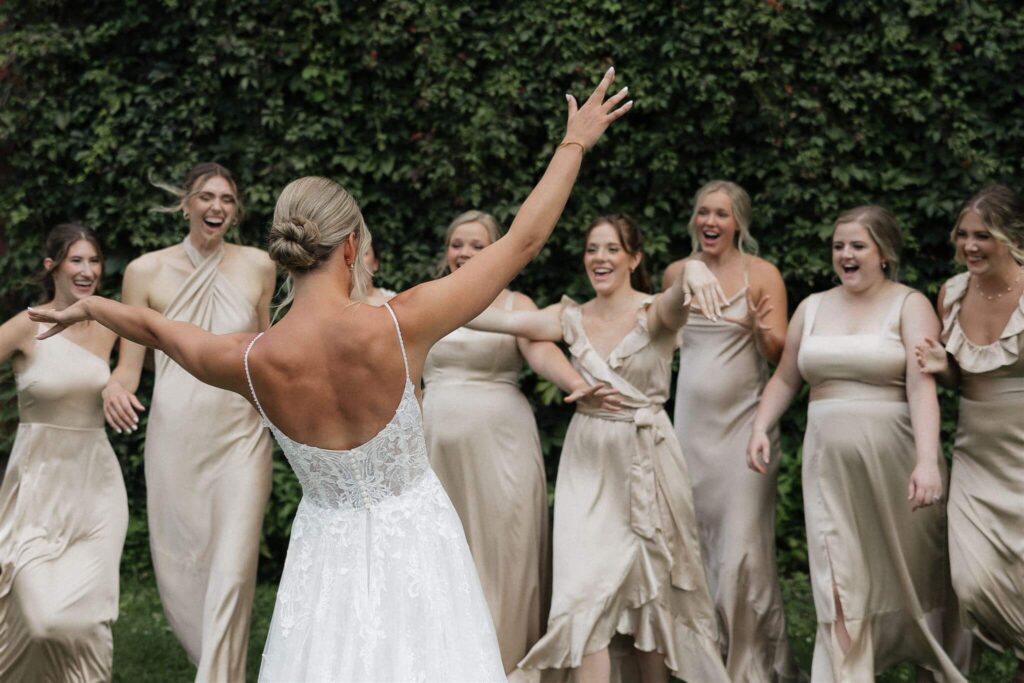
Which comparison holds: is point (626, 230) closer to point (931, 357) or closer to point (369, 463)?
point (931, 357)

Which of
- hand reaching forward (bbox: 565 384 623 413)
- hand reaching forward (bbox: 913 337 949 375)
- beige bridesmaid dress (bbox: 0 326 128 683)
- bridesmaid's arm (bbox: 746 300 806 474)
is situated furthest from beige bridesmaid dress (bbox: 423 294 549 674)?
hand reaching forward (bbox: 913 337 949 375)

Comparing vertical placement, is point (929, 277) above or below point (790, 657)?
above

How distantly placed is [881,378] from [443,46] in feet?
13.7

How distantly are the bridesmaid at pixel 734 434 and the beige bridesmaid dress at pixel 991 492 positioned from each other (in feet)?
3.12

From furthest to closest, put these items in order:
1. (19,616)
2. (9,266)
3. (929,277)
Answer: (9,266)
(929,277)
(19,616)

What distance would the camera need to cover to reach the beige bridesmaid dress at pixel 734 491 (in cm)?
618

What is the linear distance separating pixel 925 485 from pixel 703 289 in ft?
5.66

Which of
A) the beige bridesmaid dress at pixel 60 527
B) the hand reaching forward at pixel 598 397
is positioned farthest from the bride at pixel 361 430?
the beige bridesmaid dress at pixel 60 527

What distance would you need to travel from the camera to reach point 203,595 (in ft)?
19.4

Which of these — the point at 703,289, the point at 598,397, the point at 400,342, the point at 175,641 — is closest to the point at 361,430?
the point at 400,342

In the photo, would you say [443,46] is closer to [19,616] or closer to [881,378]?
[881,378]

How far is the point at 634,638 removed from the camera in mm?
5812

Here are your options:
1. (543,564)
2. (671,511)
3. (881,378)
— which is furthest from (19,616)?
(881,378)

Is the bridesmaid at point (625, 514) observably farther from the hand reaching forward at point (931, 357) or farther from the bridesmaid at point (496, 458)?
the hand reaching forward at point (931, 357)
